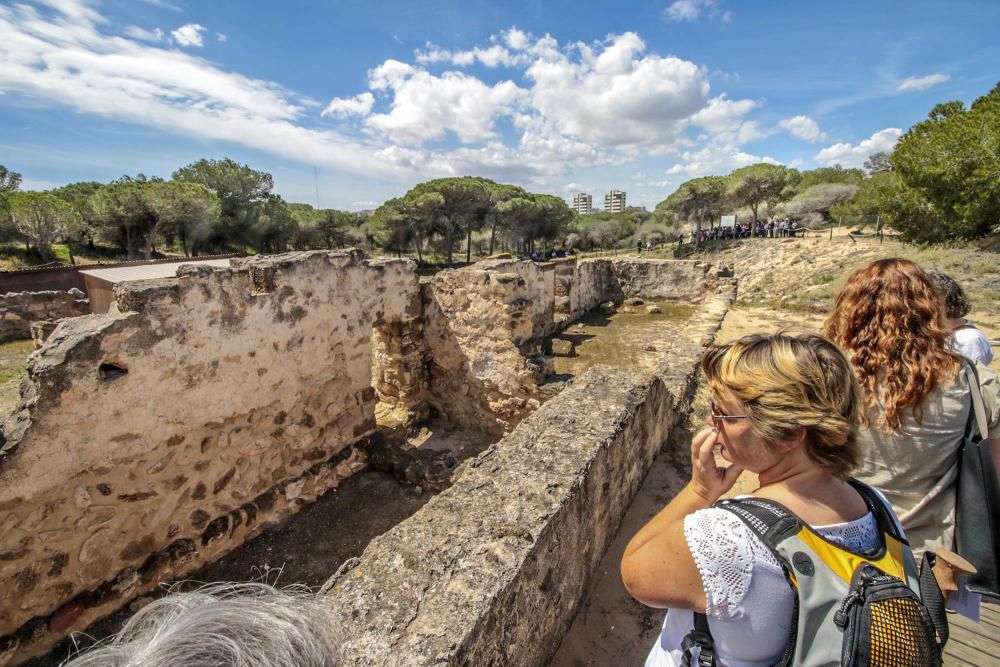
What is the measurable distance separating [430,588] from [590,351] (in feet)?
31.6

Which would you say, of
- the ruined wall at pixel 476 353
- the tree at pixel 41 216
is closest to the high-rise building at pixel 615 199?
the tree at pixel 41 216

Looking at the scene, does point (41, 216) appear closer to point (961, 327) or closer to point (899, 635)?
point (899, 635)

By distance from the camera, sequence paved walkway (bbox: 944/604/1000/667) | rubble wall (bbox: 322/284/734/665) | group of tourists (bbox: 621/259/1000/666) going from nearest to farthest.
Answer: group of tourists (bbox: 621/259/1000/666) → rubble wall (bbox: 322/284/734/665) → paved walkway (bbox: 944/604/1000/667)

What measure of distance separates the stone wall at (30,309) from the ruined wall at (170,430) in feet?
40.7

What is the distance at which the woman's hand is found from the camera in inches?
53.7

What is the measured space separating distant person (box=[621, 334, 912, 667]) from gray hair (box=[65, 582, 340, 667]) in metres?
0.78

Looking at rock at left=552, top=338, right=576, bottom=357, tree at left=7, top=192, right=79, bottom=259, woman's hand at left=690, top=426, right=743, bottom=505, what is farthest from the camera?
tree at left=7, top=192, right=79, bottom=259

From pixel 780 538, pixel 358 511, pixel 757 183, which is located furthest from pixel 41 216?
pixel 757 183

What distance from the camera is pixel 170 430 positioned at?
12.8 feet

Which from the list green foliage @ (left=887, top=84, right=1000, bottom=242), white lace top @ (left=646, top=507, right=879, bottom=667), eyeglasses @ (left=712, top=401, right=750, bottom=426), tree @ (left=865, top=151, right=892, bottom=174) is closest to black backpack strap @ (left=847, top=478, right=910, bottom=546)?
white lace top @ (left=646, top=507, right=879, bottom=667)

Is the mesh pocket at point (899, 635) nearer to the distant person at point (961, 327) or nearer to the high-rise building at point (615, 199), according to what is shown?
the distant person at point (961, 327)

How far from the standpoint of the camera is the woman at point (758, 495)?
1029 millimetres

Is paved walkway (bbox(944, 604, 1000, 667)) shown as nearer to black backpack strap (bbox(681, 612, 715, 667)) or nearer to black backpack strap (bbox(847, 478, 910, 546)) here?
black backpack strap (bbox(847, 478, 910, 546))

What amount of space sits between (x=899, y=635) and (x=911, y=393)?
1.28 m
